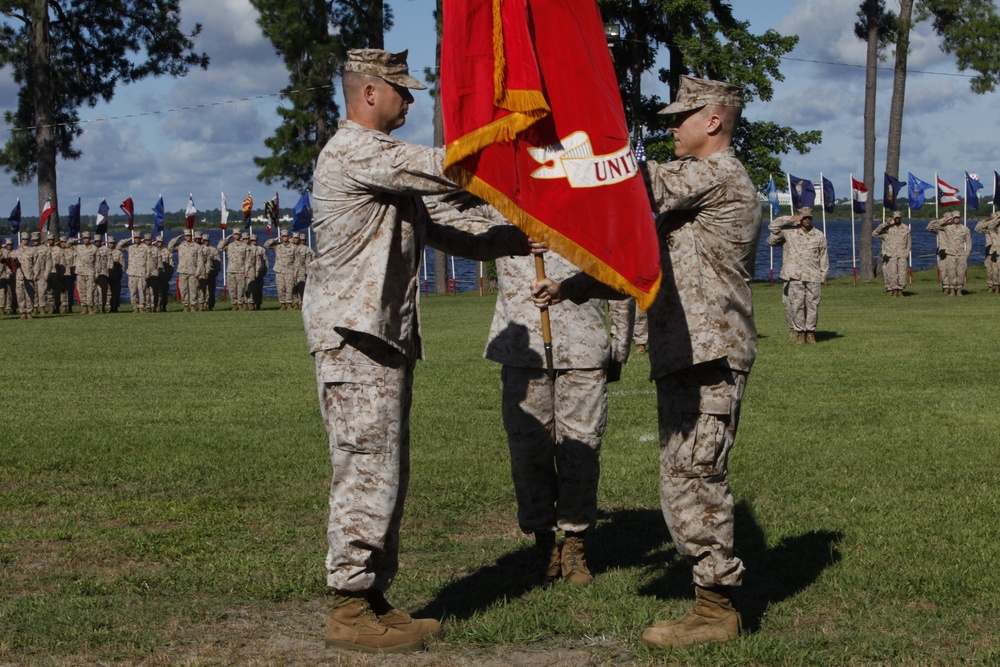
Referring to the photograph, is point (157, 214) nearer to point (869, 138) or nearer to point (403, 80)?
point (869, 138)

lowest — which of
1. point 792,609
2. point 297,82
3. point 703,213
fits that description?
point 792,609

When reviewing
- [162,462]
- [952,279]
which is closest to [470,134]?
[162,462]

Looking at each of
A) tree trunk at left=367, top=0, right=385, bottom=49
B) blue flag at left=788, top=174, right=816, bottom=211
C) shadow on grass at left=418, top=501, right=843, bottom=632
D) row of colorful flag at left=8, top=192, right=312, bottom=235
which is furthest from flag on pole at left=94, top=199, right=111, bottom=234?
shadow on grass at left=418, top=501, right=843, bottom=632

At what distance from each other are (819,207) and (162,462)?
36348mm

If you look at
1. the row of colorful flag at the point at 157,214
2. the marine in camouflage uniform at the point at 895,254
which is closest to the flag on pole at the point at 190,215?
the row of colorful flag at the point at 157,214

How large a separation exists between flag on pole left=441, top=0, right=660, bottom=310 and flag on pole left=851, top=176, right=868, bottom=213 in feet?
129

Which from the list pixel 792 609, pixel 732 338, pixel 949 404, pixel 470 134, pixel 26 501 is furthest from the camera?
pixel 949 404

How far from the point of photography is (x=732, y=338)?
542cm

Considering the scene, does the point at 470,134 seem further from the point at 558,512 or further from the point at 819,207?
the point at 819,207

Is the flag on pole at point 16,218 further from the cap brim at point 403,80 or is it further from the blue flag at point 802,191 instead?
the cap brim at point 403,80

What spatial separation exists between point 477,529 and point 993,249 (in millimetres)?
28965

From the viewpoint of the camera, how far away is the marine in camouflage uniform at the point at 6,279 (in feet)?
112

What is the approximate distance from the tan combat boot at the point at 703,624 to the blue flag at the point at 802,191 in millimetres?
33810

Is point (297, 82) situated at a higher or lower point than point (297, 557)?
higher
